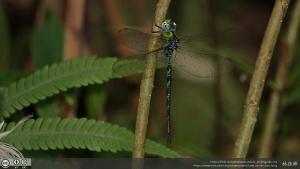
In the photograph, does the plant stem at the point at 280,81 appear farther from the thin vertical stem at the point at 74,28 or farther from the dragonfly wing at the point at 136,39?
the thin vertical stem at the point at 74,28

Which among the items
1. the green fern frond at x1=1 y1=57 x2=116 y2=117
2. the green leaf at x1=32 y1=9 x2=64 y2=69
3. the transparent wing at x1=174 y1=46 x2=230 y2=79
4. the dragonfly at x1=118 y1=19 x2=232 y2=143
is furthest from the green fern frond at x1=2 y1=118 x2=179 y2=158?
the green leaf at x1=32 y1=9 x2=64 y2=69

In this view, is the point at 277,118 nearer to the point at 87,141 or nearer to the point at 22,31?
the point at 87,141

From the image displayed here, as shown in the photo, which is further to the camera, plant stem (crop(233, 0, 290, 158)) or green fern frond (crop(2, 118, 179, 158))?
green fern frond (crop(2, 118, 179, 158))

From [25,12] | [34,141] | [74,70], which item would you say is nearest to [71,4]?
[74,70]

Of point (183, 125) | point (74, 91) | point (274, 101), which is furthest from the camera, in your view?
point (183, 125)

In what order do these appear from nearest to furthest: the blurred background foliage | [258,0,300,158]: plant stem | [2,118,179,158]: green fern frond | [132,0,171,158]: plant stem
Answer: [132,0,171,158]: plant stem → [2,118,179,158]: green fern frond → [258,0,300,158]: plant stem → the blurred background foliage

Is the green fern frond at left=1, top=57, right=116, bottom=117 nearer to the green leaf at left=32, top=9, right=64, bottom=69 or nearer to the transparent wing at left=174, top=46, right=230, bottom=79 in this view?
the transparent wing at left=174, top=46, right=230, bottom=79
